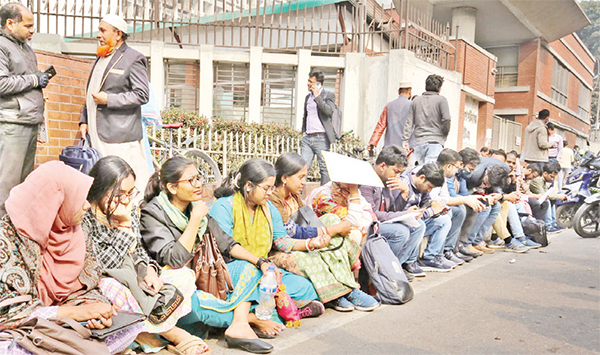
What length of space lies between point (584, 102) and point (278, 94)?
29.8 metres

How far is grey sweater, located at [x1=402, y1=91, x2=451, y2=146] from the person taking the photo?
27.5 feet

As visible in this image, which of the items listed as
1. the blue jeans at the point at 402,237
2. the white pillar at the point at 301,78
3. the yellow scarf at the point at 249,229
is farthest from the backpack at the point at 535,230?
the yellow scarf at the point at 249,229

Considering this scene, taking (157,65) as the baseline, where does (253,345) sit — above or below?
below

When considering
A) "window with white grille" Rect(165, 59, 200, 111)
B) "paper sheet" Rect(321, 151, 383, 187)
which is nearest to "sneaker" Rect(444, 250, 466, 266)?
"paper sheet" Rect(321, 151, 383, 187)

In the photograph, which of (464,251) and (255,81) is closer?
(464,251)

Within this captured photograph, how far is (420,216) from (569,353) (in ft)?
7.61

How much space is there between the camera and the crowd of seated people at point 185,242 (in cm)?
279

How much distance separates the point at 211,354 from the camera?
3.60 meters

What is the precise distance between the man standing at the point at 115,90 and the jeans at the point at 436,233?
346cm

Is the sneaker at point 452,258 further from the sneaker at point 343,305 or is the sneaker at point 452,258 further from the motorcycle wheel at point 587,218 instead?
the motorcycle wheel at point 587,218

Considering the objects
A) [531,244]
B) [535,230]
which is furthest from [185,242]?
[535,230]

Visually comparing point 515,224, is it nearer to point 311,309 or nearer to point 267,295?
point 311,309

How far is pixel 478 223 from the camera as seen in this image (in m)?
7.82

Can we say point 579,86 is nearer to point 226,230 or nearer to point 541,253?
point 541,253
